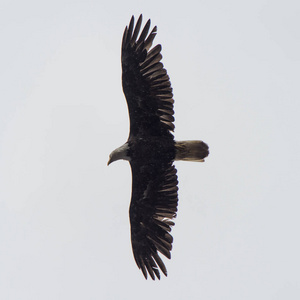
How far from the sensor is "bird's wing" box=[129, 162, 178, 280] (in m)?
15.9

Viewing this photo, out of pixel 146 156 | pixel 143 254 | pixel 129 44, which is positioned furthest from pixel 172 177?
pixel 129 44

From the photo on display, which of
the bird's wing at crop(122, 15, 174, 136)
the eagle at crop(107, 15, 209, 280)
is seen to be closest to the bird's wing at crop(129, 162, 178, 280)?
the eagle at crop(107, 15, 209, 280)

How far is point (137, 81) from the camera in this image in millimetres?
15414

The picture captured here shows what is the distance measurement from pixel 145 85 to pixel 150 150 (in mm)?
1296

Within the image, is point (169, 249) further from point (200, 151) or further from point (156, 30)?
point (156, 30)

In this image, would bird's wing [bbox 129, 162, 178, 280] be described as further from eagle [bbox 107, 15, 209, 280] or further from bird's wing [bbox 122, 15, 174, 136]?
bird's wing [bbox 122, 15, 174, 136]

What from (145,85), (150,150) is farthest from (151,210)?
(145,85)

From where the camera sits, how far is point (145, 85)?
15.4 metres

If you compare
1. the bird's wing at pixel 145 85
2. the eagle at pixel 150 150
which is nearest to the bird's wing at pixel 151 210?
the eagle at pixel 150 150

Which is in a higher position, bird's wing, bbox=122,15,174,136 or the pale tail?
bird's wing, bbox=122,15,174,136

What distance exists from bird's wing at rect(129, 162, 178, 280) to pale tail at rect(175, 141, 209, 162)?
312 millimetres

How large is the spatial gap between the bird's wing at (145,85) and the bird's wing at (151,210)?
0.82 m

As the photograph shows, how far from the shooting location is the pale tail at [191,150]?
15.8 m

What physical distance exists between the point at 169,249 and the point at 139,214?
3.13ft
